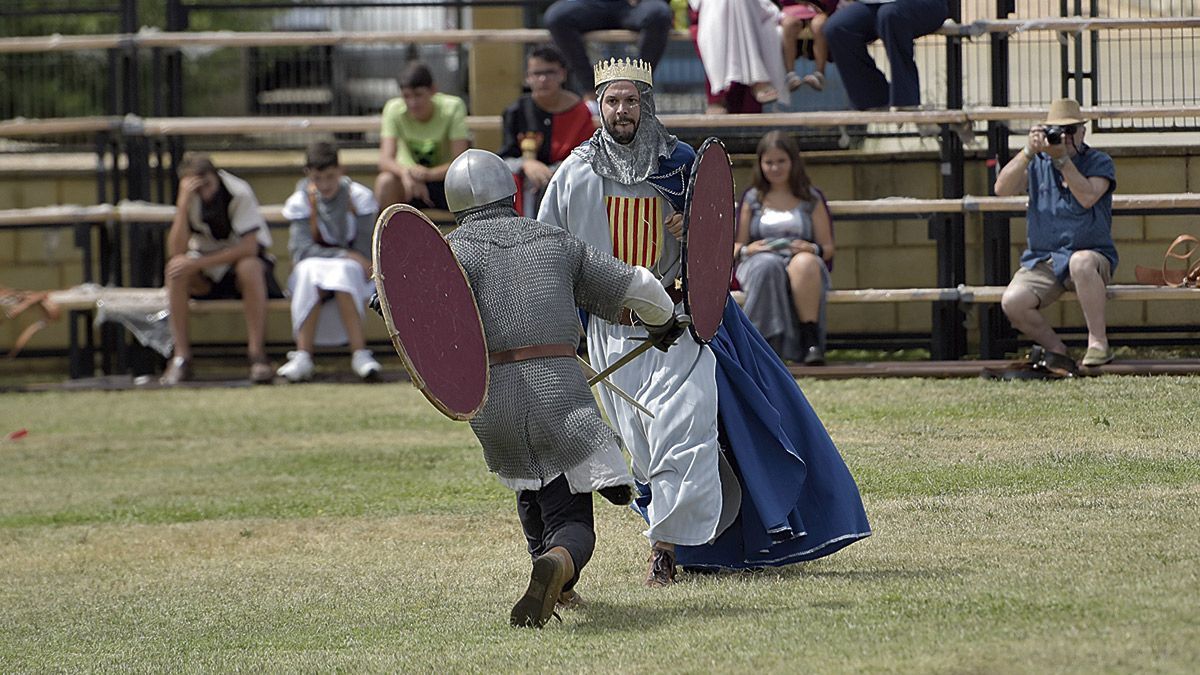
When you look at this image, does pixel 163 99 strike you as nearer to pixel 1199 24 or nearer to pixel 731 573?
pixel 1199 24

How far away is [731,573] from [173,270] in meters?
7.05

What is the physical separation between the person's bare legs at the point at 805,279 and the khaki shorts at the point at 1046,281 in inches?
47.3

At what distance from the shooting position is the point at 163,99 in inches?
534

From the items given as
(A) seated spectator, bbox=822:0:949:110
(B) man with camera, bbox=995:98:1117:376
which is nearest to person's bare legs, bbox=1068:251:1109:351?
(B) man with camera, bbox=995:98:1117:376

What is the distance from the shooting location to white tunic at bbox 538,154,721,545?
641 centimetres

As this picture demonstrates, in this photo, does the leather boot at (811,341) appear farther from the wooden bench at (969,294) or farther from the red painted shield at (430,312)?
the red painted shield at (430,312)

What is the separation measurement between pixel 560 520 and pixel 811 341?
5.60m

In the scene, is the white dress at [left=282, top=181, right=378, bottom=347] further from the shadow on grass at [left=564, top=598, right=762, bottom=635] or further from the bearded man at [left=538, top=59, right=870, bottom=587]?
the shadow on grass at [left=564, top=598, right=762, bottom=635]

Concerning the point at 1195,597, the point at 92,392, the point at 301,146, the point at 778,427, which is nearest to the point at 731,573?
the point at 778,427

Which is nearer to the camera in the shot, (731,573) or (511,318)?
(511,318)

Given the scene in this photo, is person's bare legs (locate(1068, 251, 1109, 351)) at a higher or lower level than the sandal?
lower

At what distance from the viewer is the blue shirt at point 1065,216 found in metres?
10.4

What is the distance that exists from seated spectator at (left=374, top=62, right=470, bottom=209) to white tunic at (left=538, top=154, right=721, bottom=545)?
5.78 meters

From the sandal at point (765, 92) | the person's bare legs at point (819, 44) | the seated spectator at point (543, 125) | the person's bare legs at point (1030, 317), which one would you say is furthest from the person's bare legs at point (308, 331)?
the person's bare legs at point (1030, 317)
